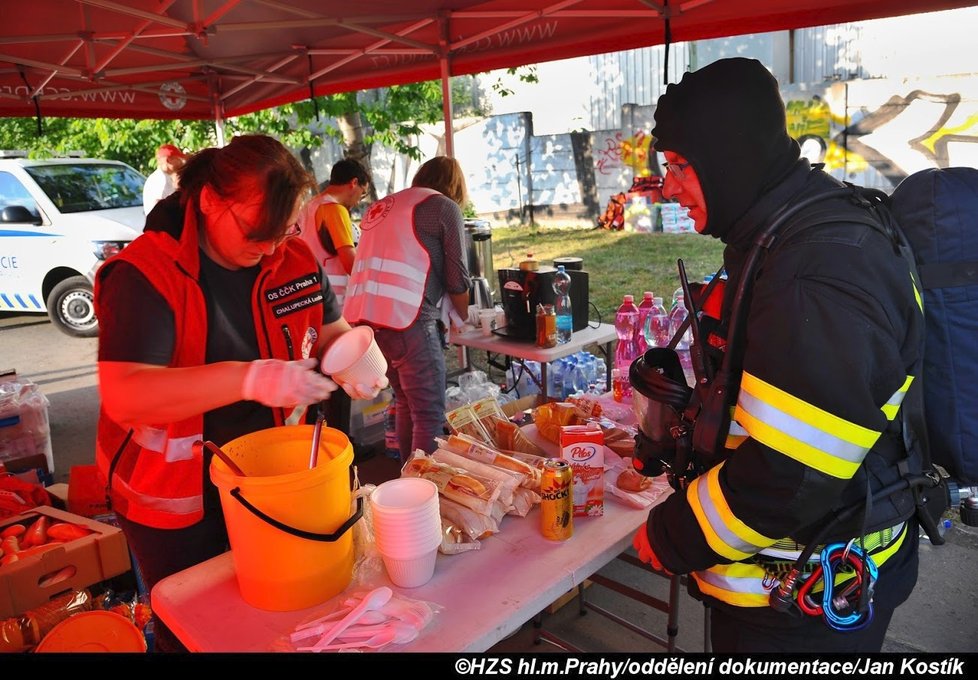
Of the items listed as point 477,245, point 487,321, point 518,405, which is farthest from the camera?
point 477,245

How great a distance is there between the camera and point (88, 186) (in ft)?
28.8

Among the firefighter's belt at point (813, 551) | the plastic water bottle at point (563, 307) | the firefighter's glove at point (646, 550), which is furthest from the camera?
the plastic water bottle at point (563, 307)

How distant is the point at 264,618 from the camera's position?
1.51m

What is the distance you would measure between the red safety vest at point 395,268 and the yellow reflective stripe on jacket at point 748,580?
102 inches

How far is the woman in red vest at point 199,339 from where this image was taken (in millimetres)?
1564

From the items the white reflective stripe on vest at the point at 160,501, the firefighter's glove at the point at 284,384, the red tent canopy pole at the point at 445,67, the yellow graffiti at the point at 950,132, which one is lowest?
the white reflective stripe on vest at the point at 160,501

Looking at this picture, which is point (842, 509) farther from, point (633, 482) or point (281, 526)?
point (281, 526)

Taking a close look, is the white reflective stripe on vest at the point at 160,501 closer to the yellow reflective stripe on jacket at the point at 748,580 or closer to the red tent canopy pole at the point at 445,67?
the yellow reflective stripe on jacket at the point at 748,580

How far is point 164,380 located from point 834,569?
1.51 m

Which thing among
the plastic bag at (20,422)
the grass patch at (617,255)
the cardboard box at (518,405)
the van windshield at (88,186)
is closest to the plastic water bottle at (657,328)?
the cardboard box at (518,405)

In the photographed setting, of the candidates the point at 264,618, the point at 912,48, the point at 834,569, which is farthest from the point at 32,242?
the point at 912,48

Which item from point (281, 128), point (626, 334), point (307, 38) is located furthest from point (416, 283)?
point (281, 128)

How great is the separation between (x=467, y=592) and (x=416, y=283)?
2.45 meters

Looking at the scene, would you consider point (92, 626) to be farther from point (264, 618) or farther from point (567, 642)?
point (567, 642)
